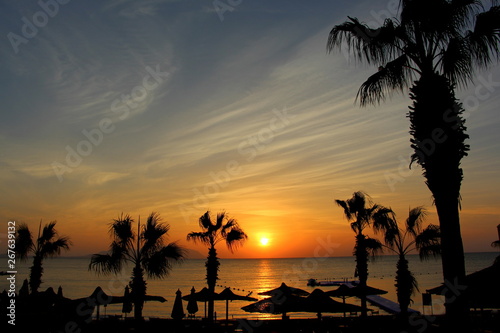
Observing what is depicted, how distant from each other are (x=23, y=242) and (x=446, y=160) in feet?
70.9

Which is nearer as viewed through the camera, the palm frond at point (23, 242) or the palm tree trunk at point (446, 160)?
the palm tree trunk at point (446, 160)

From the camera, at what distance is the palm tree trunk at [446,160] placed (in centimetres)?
846

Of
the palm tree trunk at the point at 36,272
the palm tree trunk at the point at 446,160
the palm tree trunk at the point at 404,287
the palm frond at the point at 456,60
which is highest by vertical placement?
the palm frond at the point at 456,60

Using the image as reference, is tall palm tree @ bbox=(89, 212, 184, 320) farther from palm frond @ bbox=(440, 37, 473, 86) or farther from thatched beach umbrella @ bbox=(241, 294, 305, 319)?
palm frond @ bbox=(440, 37, 473, 86)

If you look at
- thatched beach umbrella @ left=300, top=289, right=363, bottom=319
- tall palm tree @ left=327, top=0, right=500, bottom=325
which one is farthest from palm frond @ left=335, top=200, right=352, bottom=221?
tall palm tree @ left=327, top=0, right=500, bottom=325

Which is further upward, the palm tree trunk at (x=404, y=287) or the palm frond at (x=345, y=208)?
the palm frond at (x=345, y=208)

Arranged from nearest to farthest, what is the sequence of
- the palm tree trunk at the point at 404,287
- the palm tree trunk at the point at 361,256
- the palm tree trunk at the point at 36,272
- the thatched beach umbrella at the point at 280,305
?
the thatched beach umbrella at the point at 280,305 → the palm tree trunk at the point at 404,287 → the palm tree trunk at the point at 36,272 → the palm tree trunk at the point at 361,256

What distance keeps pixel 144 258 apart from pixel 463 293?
1392 cm

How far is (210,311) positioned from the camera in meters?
22.5

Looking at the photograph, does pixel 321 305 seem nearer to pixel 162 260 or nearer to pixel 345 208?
pixel 162 260

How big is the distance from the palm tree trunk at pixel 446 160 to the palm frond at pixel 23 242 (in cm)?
2078

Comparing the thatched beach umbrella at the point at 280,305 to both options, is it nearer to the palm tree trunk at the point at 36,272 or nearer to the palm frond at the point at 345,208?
the palm frond at the point at 345,208

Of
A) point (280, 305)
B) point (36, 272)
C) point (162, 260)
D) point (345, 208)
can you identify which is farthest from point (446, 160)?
point (36, 272)

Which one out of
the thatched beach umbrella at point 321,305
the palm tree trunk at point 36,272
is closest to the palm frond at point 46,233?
the palm tree trunk at point 36,272
